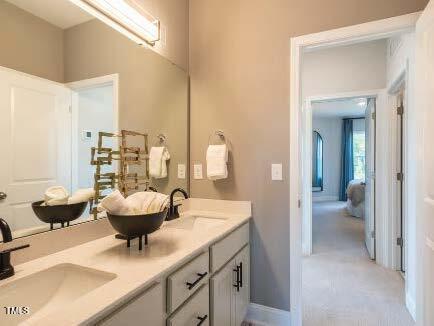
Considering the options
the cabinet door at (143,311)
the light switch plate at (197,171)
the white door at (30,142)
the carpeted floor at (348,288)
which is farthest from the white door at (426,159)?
the white door at (30,142)

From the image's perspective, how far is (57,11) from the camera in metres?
1.18

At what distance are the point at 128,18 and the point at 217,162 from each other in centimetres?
107

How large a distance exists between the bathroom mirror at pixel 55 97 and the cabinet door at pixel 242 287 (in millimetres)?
960

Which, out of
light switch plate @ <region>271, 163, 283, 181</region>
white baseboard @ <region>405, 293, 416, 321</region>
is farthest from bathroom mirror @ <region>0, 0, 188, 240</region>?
white baseboard @ <region>405, 293, 416, 321</region>

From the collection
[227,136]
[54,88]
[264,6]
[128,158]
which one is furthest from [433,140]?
[54,88]

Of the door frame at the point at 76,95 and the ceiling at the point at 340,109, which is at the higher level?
the ceiling at the point at 340,109

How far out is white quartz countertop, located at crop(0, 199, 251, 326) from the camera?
0.67 metres

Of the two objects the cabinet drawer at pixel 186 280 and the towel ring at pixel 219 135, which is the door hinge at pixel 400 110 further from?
the cabinet drawer at pixel 186 280

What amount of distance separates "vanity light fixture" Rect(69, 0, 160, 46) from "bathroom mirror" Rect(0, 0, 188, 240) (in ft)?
A: 0.14

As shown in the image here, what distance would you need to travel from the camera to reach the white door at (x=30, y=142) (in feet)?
3.26

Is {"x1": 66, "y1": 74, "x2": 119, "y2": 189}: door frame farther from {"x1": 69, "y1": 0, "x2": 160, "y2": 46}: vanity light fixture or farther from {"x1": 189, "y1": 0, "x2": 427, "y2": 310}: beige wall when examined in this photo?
{"x1": 189, "y1": 0, "x2": 427, "y2": 310}: beige wall

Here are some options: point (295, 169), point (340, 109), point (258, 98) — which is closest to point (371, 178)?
point (295, 169)

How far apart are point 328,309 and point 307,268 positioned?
762 mm

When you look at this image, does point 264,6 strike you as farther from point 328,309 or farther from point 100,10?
point 328,309
